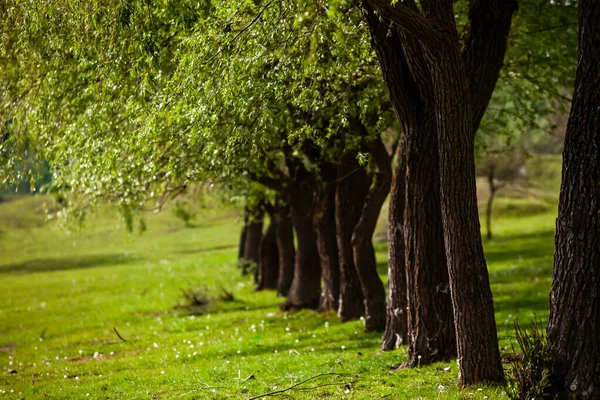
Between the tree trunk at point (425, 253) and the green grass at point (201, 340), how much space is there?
671 mm

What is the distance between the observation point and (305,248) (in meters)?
24.1

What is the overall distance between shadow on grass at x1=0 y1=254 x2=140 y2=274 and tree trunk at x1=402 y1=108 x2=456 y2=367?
52939 mm

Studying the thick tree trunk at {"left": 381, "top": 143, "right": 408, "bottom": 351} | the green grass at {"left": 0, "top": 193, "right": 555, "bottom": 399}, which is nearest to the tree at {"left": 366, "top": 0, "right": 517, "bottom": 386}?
the green grass at {"left": 0, "top": 193, "right": 555, "bottom": 399}

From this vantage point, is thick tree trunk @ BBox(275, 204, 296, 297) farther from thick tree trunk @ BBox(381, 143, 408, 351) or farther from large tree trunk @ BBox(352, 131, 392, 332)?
thick tree trunk @ BBox(381, 143, 408, 351)

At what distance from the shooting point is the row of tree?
29.3 feet

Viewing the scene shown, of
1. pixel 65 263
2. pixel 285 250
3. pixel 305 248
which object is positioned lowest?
pixel 65 263

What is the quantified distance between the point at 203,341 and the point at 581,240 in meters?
12.9

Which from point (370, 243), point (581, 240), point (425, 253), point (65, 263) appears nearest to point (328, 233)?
point (370, 243)

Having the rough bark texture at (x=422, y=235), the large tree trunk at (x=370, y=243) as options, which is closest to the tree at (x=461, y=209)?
the rough bark texture at (x=422, y=235)

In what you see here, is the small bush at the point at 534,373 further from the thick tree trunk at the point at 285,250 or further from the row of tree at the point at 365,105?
A: the thick tree trunk at the point at 285,250

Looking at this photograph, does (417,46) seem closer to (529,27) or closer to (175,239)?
(529,27)

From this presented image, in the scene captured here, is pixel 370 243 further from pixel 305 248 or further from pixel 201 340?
pixel 305 248

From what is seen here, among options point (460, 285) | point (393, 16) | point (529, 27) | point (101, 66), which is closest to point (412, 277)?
point (460, 285)

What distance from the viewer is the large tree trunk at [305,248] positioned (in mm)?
23594
